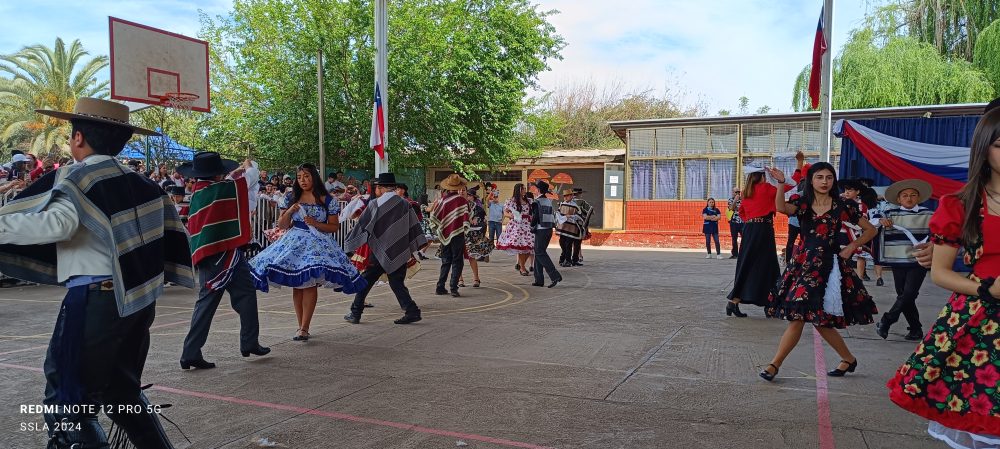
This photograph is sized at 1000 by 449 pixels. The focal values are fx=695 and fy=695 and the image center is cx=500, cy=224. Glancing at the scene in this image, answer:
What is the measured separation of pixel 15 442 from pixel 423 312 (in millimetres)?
5273

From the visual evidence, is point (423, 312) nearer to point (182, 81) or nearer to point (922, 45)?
point (182, 81)

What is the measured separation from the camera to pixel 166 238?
3625 mm

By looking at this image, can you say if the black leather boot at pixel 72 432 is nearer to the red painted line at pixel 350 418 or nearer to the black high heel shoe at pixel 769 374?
the red painted line at pixel 350 418

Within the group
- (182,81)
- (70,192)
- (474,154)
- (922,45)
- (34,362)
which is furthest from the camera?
(474,154)

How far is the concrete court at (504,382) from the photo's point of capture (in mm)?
4148

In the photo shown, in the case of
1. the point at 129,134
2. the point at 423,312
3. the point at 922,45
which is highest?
the point at 922,45

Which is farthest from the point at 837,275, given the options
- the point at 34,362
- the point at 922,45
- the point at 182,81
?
the point at 922,45

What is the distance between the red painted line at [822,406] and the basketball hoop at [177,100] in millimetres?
14571

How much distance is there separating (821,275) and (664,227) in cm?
1993

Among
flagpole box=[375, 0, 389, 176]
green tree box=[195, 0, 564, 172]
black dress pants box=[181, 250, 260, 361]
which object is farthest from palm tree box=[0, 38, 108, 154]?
black dress pants box=[181, 250, 260, 361]

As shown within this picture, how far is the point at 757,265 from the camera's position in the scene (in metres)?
8.45

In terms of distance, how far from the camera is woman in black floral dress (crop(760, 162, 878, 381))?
205 inches

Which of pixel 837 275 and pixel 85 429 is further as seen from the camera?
pixel 837 275

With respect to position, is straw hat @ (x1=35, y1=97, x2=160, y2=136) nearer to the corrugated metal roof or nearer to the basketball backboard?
the basketball backboard
